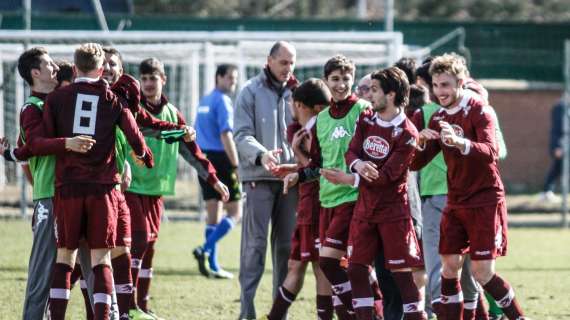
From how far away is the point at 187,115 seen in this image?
60.6ft

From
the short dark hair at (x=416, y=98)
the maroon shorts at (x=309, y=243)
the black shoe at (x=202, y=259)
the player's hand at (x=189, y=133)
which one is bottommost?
the black shoe at (x=202, y=259)

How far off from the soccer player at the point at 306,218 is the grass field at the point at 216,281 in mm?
944

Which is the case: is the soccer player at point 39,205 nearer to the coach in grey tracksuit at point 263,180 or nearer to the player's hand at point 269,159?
the player's hand at point 269,159

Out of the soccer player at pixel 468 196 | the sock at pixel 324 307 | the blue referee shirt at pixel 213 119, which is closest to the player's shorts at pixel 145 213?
the sock at pixel 324 307

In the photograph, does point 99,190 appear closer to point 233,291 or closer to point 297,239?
point 297,239

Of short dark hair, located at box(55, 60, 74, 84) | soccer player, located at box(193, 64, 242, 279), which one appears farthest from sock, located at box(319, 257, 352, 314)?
soccer player, located at box(193, 64, 242, 279)

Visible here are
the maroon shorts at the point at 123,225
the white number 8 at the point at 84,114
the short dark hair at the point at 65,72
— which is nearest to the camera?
the white number 8 at the point at 84,114

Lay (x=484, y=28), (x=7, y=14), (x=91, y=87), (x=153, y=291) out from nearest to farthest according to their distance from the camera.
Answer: (x=91, y=87) < (x=153, y=291) < (x=7, y=14) < (x=484, y=28)

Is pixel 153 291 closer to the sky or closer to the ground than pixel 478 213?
closer to the ground

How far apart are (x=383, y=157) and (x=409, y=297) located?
97 centimetres

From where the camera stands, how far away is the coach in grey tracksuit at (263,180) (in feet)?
29.4

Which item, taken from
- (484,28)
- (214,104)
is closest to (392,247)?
(214,104)

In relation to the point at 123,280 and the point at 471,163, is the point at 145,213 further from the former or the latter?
the point at 471,163

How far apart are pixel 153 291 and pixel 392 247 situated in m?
3.76
